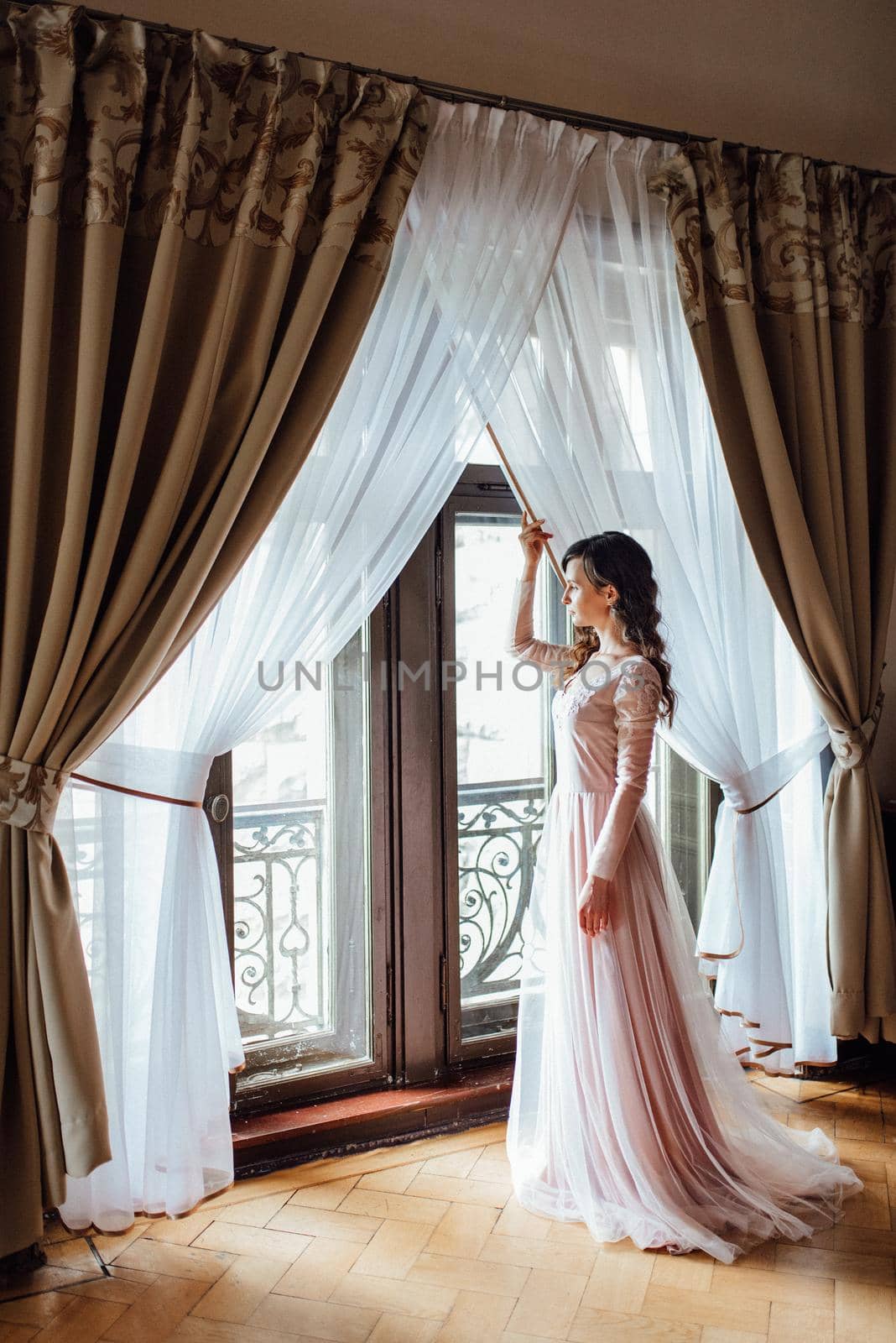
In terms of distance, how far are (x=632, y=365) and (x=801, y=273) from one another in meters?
0.50

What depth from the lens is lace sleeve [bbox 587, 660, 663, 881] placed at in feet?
7.34

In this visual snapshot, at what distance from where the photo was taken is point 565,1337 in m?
1.86

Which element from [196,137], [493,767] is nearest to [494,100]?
[196,137]

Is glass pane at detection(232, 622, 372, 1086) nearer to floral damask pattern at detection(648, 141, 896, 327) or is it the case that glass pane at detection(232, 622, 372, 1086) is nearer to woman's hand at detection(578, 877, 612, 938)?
woman's hand at detection(578, 877, 612, 938)

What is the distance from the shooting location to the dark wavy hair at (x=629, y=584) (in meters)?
2.35

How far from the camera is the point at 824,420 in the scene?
272cm

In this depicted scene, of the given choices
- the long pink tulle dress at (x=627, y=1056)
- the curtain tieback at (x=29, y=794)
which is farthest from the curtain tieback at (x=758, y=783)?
the curtain tieback at (x=29, y=794)

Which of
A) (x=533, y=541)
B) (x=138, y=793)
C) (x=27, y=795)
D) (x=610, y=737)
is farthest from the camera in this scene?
(x=533, y=541)

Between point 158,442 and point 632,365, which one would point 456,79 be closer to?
point 632,365

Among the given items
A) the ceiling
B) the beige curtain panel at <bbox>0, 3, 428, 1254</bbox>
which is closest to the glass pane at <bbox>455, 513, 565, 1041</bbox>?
the beige curtain panel at <bbox>0, 3, 428, 1254</bbox>

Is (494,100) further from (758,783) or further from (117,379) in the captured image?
Result: (758,783)

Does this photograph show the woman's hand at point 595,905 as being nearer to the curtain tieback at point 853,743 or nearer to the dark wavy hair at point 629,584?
the dark wavy hair at point 629,584

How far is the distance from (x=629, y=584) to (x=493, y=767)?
729 millimetres

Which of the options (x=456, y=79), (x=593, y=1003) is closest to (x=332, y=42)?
(x=456, y=79)
